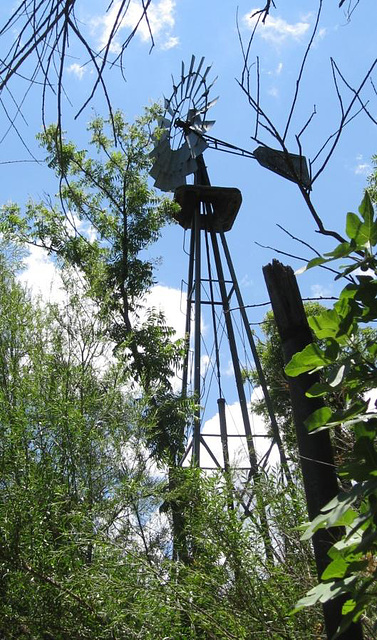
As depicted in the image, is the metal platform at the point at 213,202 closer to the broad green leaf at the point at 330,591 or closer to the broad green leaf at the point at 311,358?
the broad green leaf at the point at 311,358

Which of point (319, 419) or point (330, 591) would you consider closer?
point (330, 591)

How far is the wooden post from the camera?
124cm

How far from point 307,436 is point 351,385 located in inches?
20.5

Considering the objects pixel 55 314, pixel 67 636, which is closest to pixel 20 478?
pixel 67 636

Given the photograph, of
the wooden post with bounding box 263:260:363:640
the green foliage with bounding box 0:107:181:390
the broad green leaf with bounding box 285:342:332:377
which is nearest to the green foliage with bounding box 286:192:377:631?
the broad green leaf with bounding box 285:342:332:377

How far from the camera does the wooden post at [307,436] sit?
1241 mm

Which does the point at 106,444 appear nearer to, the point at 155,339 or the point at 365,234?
the point at 365,234

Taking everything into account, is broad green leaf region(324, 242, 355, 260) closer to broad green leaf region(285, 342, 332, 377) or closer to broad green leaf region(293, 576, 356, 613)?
broad green leaf region(285, 342, 332, 377)

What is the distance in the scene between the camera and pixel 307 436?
138cm

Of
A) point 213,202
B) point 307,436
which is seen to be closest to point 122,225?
point 213,202

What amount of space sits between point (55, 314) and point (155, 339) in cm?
307

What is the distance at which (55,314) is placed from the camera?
458cm

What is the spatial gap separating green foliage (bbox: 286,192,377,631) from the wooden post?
42cm

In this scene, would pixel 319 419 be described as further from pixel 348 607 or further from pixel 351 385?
pixel 348 607
